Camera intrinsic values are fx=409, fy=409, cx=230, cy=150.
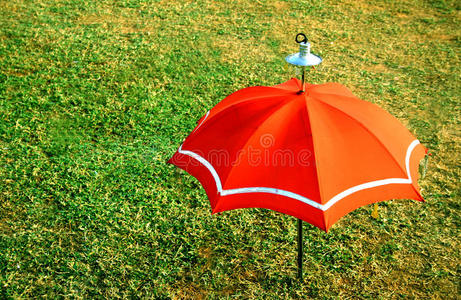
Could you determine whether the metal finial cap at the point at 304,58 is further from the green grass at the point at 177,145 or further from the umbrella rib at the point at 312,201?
the green grass at the point at 177,145

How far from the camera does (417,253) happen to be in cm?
400

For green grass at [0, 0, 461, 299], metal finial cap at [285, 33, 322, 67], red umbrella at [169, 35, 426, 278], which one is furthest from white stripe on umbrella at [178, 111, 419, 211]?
green grass at [0, 0, 461, 299]

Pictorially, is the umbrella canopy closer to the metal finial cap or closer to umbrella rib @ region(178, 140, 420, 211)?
umbrella rib @ region(178, 140, 420, 211)

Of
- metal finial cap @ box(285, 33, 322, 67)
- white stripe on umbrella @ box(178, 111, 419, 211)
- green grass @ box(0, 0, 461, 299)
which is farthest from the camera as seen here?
green grass @ box(0, 0, 461, 299)

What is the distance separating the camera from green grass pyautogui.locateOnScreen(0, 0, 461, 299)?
12.6 feet

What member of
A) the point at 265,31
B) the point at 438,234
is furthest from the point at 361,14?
the point at 438,234

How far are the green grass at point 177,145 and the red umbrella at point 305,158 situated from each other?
4.78ft

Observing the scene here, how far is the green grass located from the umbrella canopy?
57.5 inches

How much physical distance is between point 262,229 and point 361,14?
6603mm

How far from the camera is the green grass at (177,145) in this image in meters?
3.83

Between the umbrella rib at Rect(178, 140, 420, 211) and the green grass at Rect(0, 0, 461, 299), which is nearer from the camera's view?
the umbrella rib at Rect(178, 140, 420, 211)

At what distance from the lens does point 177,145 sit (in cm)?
532

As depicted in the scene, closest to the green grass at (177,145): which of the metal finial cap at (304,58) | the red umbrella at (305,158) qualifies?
the red umbrella at (305,158)

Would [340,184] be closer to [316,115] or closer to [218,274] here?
[316,115]
